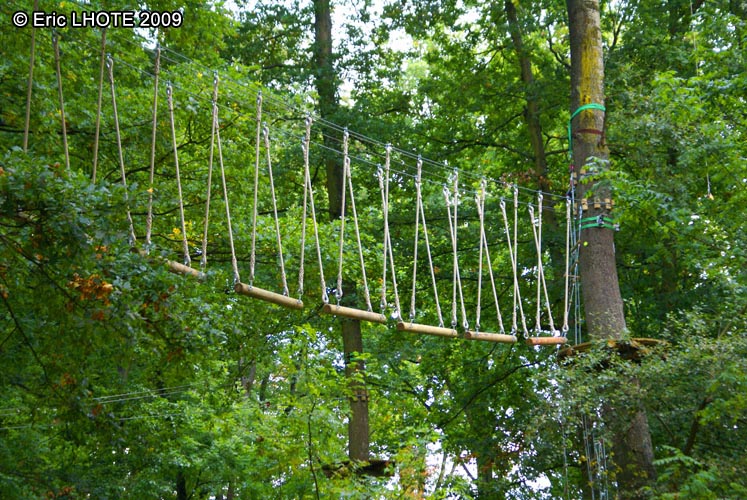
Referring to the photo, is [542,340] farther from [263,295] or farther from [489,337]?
[263,295]

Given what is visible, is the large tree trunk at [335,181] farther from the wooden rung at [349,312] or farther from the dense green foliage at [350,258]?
the wooden rung at [349,312]

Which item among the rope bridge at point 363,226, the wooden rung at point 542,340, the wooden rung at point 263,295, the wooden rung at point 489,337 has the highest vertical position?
the rope bridge at point 363,226

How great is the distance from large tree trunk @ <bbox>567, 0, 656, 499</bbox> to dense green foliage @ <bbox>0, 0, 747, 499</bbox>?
229 mm

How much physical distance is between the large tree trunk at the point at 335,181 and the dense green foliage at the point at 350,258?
0.21 meters

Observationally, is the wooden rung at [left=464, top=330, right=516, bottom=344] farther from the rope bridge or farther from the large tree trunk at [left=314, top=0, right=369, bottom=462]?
the large tree trunk at [left=314, top=0, right=369, bottom=462]

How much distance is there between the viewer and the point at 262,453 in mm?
9742

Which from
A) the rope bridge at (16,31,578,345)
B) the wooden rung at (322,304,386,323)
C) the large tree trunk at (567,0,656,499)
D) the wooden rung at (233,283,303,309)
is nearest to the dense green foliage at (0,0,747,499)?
the rope bridge at (16,31,578,345)

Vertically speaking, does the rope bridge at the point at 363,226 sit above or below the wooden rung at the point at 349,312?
above

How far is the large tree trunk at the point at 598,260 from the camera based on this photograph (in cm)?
743

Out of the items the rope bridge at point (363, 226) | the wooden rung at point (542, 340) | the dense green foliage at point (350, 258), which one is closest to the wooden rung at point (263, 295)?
the dense green foliage at point (350, 258)

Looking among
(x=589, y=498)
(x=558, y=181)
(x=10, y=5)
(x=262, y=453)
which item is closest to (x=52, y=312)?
(x=10, y=5)

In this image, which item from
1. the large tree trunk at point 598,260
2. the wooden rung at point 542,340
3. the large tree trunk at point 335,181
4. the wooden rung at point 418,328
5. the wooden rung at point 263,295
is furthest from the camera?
the large tree trunk at point 335,181

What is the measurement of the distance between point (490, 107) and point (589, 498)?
223 inches

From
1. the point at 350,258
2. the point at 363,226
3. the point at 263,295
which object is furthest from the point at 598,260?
the point at 363,226
